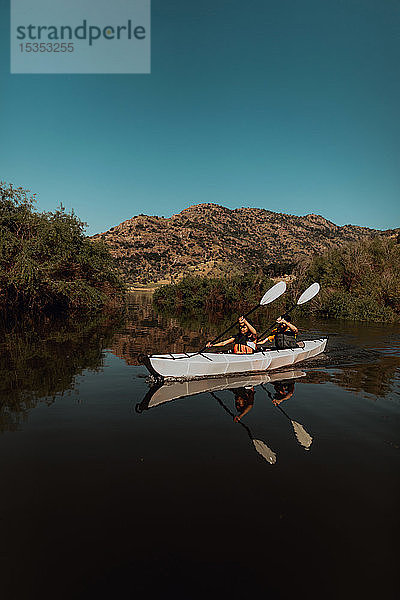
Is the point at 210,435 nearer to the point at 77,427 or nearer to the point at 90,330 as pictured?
the point at 77,427

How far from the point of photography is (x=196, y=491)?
5.04 meters

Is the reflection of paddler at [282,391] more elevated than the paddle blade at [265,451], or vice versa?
the reflection of paddler at [282,391]

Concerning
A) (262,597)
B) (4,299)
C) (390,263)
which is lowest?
(262,597)

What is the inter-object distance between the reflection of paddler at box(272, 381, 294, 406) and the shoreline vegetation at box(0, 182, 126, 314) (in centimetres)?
1910

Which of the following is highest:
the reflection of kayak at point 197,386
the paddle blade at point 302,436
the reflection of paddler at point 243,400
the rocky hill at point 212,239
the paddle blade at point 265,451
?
the rocky hill at point 212,239

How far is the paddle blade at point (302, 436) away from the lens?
21.7ft

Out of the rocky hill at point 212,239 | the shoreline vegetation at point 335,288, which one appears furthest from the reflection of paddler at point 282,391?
the rocky hill at point 212,239

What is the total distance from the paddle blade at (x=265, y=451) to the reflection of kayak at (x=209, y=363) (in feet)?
11.8

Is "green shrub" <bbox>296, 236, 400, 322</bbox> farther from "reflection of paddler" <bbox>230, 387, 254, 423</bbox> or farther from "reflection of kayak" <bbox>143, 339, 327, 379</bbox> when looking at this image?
"reflection of paddler" <bbox>230, 387, 254, 423</bbox>

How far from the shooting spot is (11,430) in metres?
6.94

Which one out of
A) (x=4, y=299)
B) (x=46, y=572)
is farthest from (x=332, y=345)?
(x=4, y=299)

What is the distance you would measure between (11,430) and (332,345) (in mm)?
13484

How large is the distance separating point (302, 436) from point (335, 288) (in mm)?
27462

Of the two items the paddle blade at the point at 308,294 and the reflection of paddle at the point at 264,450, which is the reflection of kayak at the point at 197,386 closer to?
the reflection of paddle at the point at 264,450
